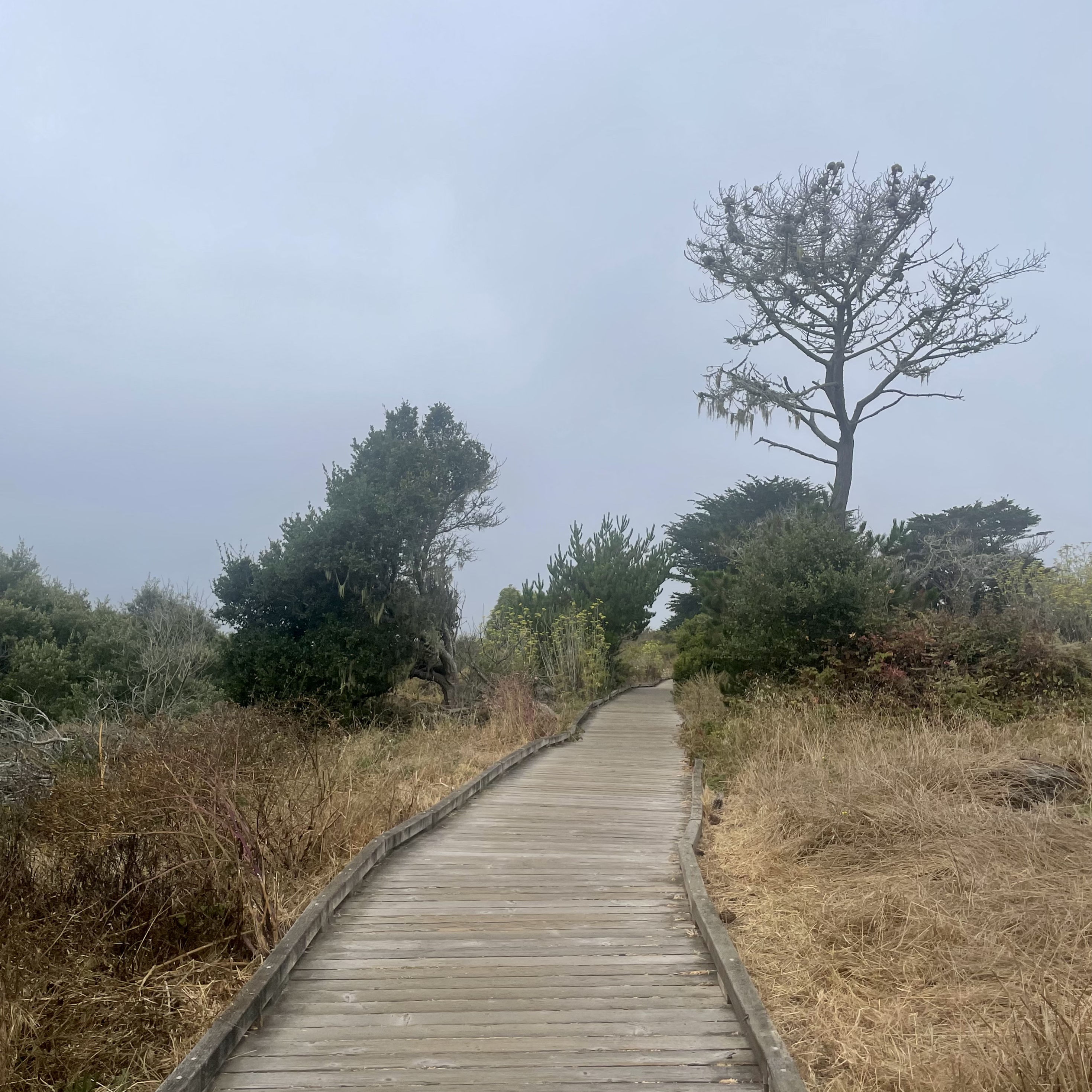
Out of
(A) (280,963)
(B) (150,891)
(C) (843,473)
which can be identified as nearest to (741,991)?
(A) (280,963)

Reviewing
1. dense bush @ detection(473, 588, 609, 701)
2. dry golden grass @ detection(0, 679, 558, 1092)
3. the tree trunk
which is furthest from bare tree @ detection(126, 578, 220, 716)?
the tree trunk

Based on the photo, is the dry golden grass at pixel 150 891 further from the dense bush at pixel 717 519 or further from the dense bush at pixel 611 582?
the dense bush at pixel 717 519

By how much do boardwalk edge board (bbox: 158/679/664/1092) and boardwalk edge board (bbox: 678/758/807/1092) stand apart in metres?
2.10

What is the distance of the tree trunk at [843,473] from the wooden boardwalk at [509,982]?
15.8m

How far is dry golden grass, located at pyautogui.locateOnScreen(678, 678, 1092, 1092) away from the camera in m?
3.36

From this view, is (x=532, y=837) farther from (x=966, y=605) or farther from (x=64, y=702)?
(x=966, y=605)

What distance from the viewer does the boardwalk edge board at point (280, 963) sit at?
3.23m

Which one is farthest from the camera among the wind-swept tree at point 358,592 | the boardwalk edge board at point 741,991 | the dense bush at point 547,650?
the dense bush at point 547,650

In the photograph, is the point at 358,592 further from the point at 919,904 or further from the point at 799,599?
the point at 919,904

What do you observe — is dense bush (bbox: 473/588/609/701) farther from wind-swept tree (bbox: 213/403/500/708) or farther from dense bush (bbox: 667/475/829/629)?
dense bush (bbox: 667/475/829/629)

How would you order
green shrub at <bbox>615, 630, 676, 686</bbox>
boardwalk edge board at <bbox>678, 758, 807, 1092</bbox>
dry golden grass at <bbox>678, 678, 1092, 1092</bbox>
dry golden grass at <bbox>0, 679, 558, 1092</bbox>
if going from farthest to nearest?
green shrub at <bbox>615, 630, 676, 686</bbox> → dry golden grass at <bbox>0, 679, 558, 1092</bbox> → dry golden grass at <bbox>678, 678, 1092, 1092</bbox> → boardwalk edge board at <bbox>678, 758, 807, 1092</bbox>

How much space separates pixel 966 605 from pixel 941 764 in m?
15.3

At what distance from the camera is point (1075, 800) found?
7168mm

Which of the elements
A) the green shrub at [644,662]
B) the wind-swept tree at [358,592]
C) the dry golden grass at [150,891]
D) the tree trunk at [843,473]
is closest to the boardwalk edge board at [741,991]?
the dry golden grass at [150,891]
